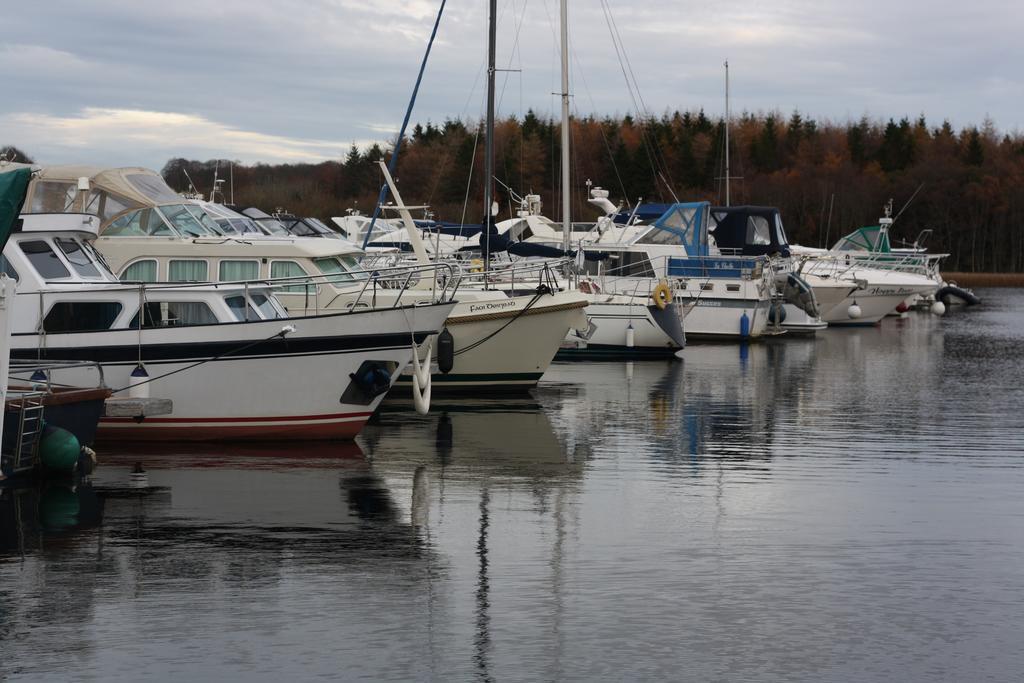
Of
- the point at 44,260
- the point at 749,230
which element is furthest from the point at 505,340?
the point at 749,230

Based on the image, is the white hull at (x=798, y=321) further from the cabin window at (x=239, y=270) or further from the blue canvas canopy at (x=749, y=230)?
the cabin window at (x=239, y=270)

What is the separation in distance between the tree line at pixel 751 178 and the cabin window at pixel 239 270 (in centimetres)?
6597

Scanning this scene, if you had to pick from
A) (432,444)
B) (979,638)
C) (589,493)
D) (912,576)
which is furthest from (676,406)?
(979,638)

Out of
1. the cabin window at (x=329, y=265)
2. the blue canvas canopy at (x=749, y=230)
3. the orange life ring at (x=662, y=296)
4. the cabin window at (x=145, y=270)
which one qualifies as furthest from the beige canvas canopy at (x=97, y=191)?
the blue canvas canopy at (x=749, y=230)

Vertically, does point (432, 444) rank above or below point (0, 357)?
below

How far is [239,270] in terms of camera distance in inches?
911

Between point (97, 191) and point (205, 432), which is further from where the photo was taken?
point (97, 191)

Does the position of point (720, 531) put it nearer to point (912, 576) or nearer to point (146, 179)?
point (912, 576)

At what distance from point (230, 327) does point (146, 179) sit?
296 inches

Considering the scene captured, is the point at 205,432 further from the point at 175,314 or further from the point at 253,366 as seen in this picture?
the point at 175,314

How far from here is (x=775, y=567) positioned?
11.5 metres

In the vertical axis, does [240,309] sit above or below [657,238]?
below

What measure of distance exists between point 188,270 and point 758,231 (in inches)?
927

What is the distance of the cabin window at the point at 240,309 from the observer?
56.5 feet
